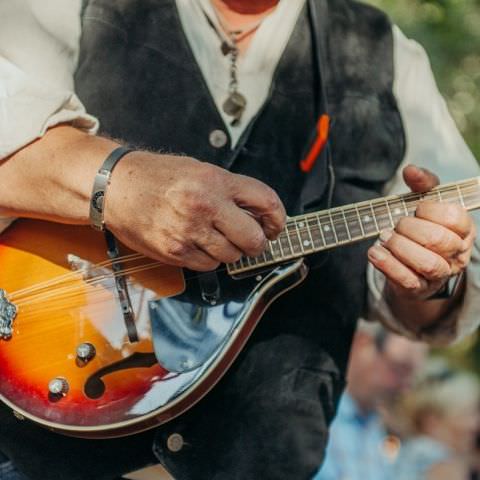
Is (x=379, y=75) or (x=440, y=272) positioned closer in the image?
(x=440, y=272)

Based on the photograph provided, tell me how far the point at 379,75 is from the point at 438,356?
393 centimetres

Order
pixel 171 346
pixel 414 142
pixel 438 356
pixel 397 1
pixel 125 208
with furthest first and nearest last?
pixel 438 356, pixel 397 1, pixel 414 142, pixel 171 346, pixel 125 208

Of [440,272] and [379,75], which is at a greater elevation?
[379,75]

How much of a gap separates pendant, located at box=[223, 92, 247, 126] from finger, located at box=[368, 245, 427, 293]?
1.07 feet

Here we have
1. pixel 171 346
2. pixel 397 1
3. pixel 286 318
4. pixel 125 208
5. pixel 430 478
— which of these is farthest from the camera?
pixel 430 478

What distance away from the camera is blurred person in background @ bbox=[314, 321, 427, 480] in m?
3.65

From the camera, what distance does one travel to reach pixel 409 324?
1.89 metres

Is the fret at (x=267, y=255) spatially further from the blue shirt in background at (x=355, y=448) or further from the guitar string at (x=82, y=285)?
the blue shirt in background at (x=355, y=448)

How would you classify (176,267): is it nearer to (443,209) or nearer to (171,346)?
(171,346)

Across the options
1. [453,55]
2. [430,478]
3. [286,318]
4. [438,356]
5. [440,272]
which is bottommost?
[438,356]

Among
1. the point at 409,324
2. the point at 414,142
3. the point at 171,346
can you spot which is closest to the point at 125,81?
the point at 171,346

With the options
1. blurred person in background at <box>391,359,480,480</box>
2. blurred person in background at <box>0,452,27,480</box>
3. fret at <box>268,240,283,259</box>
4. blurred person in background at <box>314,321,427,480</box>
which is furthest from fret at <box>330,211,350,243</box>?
blurred person in background at <box>391,359,480,480</box>

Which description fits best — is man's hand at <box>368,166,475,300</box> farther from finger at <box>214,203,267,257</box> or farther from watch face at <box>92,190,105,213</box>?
watch face at <box>92,190,105,213</box>

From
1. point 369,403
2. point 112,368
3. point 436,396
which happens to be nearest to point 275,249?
point 112,368
